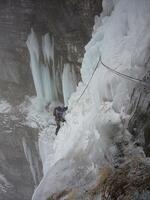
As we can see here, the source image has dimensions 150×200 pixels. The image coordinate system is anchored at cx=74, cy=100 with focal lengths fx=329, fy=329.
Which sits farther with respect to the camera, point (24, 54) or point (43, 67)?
point (24, 54)

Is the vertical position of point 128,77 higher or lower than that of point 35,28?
higher

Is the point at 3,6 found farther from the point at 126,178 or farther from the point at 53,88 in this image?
the point at 126,178

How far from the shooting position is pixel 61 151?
7.24 metres

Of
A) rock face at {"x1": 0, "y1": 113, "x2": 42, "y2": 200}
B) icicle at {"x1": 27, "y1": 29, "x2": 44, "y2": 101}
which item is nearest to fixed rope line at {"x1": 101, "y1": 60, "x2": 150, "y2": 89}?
icicle at {"x1": 27, "y1": 29, "x2": 44, "y2": 101}

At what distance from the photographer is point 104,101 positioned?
6551 millimetres

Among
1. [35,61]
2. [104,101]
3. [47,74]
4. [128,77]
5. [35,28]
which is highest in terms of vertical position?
[128,77]

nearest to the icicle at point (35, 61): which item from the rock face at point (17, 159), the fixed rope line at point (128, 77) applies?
the rock face at point (17, 159)

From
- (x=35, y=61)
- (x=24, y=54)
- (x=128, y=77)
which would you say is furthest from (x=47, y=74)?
(x=128, y=77)

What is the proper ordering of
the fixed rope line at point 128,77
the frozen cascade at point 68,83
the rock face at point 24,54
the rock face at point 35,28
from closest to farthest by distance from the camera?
1. the fixed rope line at point 128,77
2. the rock face at point 35,28
3. the rock face at point 24,54
4. the frozen cascade at point 68,83

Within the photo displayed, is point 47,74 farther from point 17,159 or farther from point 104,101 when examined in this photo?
point 104,101

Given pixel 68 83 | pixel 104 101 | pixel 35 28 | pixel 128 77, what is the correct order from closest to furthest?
pixel 128 77
pixel 104 101
pixel 68 83
pixel 35 28

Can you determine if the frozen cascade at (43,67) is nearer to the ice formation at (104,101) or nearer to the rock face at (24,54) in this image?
the rock face at (24,54)

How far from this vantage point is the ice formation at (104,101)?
5645 millimetres

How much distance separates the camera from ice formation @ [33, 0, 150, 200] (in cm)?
564
